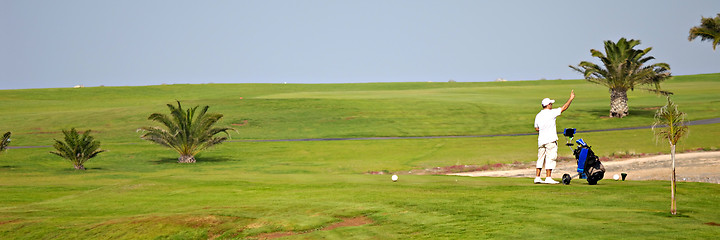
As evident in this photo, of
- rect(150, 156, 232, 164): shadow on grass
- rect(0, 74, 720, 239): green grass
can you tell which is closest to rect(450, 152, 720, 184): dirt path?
rect(0, 74, 720, 239): green grass

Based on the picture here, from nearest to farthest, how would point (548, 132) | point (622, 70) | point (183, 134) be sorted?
point (548, 132), point (183, 134), point (622, 70)

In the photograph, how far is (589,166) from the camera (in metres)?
18.4

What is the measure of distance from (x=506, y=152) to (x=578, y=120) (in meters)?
23.6

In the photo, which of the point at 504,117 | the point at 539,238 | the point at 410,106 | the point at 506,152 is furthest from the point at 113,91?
the point at 539,238

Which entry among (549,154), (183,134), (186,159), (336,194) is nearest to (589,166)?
(549,154)

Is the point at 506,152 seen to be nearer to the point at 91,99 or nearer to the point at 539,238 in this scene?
the point at 539,238

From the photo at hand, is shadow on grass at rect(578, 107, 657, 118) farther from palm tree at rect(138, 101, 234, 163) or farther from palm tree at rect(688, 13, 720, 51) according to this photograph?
palm tree at rect(138, 101, 234, 163)

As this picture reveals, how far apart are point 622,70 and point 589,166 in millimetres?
47265

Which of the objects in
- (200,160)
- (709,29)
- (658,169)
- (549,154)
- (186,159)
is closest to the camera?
(549,154)

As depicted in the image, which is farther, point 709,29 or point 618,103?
point 618,103

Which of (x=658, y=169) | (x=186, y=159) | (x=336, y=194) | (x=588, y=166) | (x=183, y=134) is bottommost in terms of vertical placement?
(x=186, y=159)

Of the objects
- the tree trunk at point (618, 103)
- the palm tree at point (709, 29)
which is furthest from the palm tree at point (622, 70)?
the palm tree at point (709, 29)

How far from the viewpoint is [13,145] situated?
5562 centimetres

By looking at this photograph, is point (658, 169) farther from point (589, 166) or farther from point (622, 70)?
point (622, 70)
